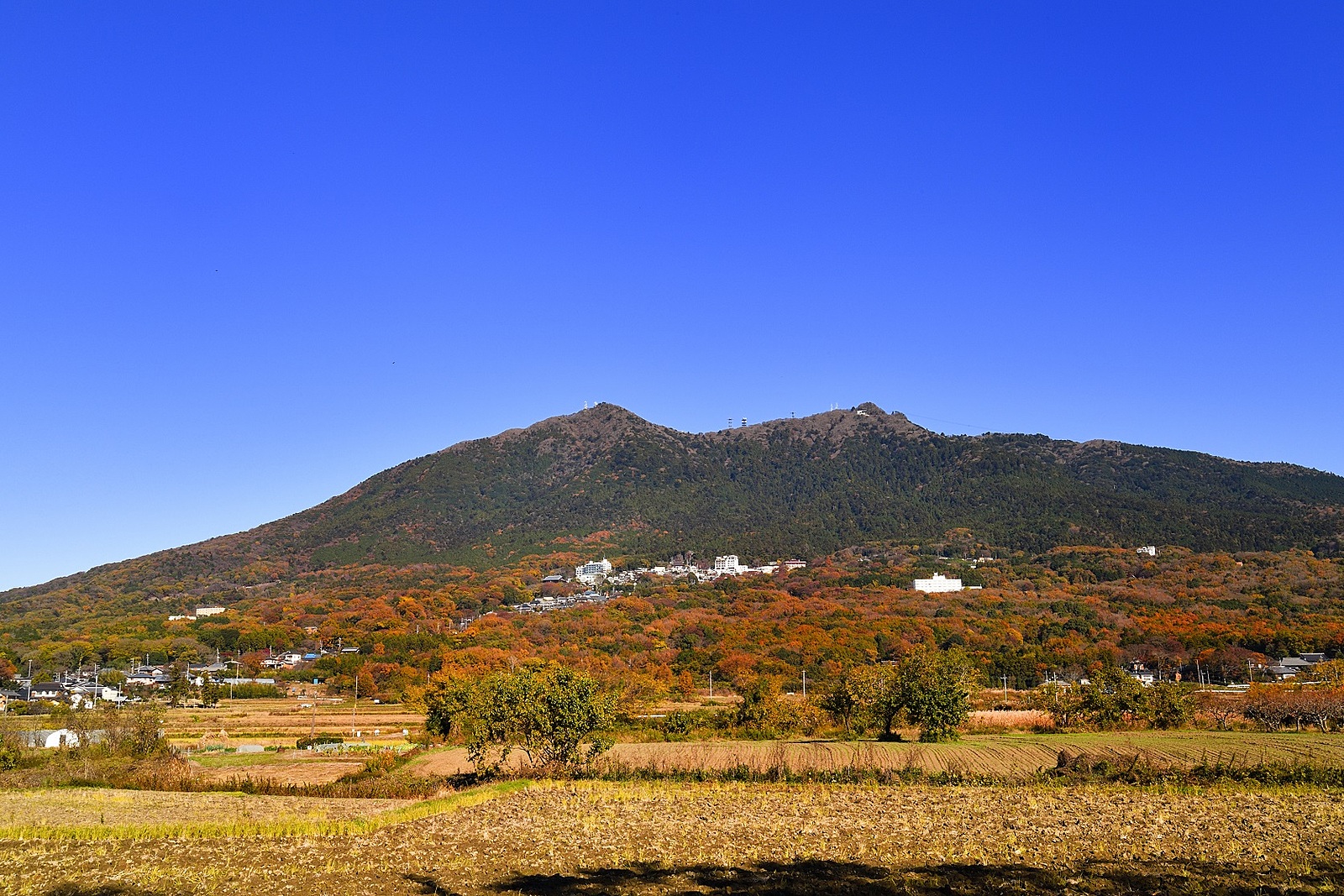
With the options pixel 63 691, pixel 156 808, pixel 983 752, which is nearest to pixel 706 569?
pixel 63 691

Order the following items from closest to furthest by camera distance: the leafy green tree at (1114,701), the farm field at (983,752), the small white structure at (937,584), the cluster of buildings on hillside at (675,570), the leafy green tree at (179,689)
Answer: the farm field at (983,752) → the leafy green tree at (1114,701) → the leafy green tree at (179,689) → the small white structure at (937,584) → the cluster of buildings on hillside at (675,570)

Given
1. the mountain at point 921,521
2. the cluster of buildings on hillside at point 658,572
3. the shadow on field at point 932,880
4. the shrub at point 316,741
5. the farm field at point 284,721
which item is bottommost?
the farm field at point 284,721

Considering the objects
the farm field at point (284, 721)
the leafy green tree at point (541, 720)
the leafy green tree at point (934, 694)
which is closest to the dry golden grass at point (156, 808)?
the leafy green tree at point (541, 720)

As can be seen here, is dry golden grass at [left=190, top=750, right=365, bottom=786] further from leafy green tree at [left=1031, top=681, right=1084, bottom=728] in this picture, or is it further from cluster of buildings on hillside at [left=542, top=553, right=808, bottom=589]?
cluster of buildings on hillside at [left=542, top=553, right=808, bottom=589]

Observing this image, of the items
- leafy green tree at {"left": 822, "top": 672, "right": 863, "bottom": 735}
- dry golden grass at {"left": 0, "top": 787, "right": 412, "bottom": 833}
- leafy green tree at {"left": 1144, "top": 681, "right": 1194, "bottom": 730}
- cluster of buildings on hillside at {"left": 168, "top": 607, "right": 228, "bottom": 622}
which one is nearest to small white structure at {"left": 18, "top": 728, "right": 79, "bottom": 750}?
dry golden grass at {"left": 0, "top": 787, "right": 412, "bottom": 833}

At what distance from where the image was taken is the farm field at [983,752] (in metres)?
34.3

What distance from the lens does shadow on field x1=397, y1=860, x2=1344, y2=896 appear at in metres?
16.5

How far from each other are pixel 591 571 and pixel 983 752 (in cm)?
12302

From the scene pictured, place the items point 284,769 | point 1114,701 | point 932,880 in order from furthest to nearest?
1. point 1114,701
2. point 284,769
3. point 932,880

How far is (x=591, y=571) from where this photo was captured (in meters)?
159

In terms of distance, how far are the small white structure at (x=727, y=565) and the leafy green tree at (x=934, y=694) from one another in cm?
10807

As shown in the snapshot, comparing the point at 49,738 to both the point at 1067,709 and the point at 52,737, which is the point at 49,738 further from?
the point at 1067,709

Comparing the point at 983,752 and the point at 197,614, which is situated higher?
the point at 197,614

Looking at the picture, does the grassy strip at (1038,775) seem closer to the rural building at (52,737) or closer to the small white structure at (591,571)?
the rural building at (52,737)
